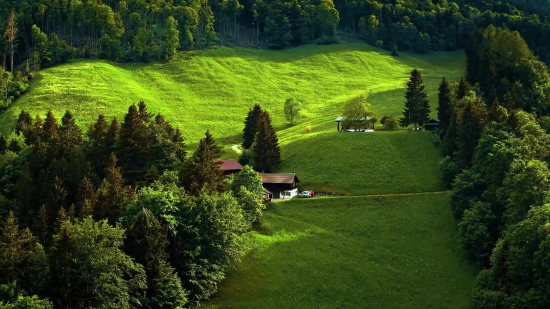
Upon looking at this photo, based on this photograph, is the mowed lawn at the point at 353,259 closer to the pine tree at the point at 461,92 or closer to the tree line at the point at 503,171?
the tree line at the point at 503,171

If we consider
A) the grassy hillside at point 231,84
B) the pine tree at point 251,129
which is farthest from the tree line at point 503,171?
the pine tree at point 251,129

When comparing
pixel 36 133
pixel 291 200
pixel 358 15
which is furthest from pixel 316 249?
pixel 358 15

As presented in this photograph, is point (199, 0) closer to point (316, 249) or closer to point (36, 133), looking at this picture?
point (36, 133)

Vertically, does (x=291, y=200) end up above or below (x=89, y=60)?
below

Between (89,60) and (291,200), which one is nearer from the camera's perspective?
(291,200)

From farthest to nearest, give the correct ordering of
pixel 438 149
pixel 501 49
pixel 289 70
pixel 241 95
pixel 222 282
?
pixel 289 70
pixel 241 95
pixel 501 49
pixel 438 149
pixel 222 282

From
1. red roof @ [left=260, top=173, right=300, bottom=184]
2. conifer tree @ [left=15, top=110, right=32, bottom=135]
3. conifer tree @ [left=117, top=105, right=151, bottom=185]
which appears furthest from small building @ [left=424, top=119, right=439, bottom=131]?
conifer tree @ [left=15, top=110, right=32, bottom=135]
